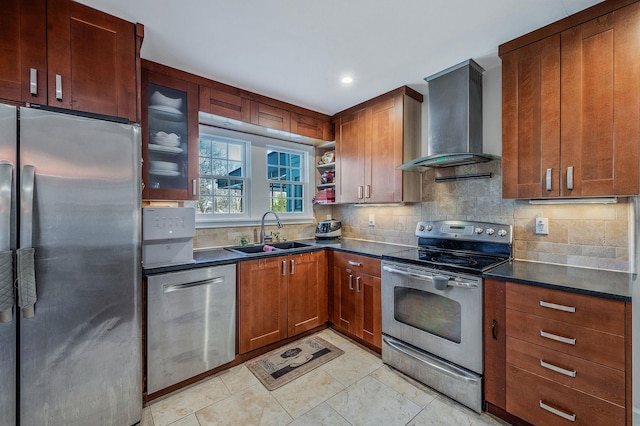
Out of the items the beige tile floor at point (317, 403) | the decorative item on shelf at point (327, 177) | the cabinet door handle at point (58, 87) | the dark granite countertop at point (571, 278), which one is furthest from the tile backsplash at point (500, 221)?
the cabinet door handle at point (58, 87)

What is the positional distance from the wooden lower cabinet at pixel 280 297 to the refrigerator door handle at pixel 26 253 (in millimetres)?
1246

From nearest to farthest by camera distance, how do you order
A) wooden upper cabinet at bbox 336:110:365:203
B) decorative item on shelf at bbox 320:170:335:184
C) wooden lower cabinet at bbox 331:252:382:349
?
wooden lower cabinet at bbox 331:252:382:349 → wooden upper cabinet at bbox 336:110:365:203 → decorative item on shelf at bbox 320:170:335:184

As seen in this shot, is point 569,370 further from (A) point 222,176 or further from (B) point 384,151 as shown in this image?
(A) point 222,176

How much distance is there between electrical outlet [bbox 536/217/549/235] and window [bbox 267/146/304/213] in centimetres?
249

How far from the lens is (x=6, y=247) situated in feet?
4.35

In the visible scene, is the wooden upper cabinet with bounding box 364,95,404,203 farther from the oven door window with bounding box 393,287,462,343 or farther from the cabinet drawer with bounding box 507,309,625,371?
the cabinet drawer with bounding box 507,309,625,371

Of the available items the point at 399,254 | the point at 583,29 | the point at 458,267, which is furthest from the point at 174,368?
the point at 583,29

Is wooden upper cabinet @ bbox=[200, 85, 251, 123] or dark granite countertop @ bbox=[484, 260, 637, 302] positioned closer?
dark granite countertop @ bbox=[484, 260, 637, 302]

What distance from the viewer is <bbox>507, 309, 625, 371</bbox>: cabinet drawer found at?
135 cm

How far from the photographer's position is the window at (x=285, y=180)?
11.2ft

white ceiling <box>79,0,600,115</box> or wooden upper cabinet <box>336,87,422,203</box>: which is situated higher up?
white ceiling <box>79,0,600,115</box>

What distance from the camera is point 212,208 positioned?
2957 mm

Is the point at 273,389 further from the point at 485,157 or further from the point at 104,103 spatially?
the point at 485,157

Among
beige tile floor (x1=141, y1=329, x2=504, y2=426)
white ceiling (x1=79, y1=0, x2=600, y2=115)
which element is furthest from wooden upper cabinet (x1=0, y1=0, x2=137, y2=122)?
beige tile floor (x1=141, y1=329, x2=504, y2=426)
